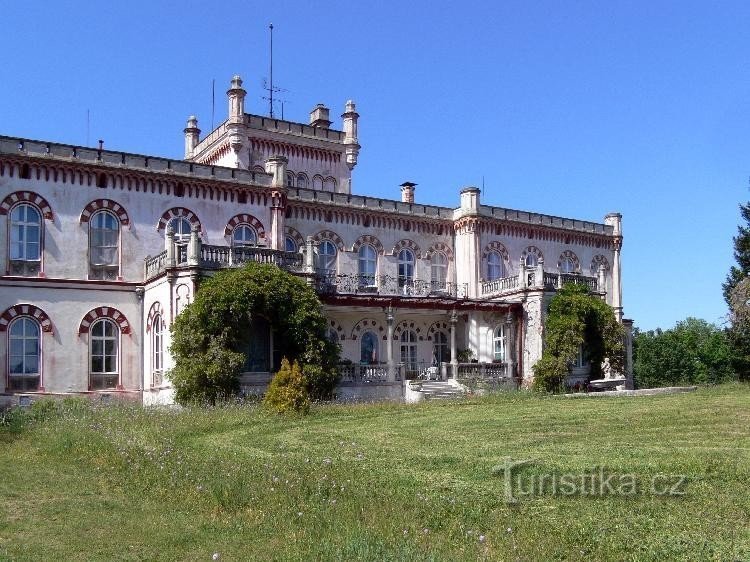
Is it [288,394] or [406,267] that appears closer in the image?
[288,394]

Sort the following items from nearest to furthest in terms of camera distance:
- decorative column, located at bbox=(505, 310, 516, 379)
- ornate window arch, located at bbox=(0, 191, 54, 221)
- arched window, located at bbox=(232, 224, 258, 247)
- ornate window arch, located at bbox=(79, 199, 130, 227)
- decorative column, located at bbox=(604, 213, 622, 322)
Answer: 1. ornate window arch, located at bbox=(0, 191, 54, 221)
2. ornate window arch, located at bbox=(79, 199, 130, 227)
3. arched window, located at bbox=(232, 224, 258, 247)
4. decorative column, located at bbox=(505, 310, 516, 379)
5. decorative column, located at bbox=(604, 213, 622, 322)

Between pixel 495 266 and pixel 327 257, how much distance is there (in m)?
8.28

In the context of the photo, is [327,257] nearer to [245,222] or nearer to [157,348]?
[245,222]

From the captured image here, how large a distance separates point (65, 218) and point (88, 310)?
3.21 meters

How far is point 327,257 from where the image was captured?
35.2 meters

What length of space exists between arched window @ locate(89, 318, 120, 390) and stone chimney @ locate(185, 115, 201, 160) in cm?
1546

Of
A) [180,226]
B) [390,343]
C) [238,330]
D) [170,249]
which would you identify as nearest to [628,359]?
[390,343]

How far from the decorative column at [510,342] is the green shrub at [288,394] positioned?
1402cm

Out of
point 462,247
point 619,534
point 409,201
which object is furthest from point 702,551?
point 409,201

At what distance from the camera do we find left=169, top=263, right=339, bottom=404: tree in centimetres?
2655

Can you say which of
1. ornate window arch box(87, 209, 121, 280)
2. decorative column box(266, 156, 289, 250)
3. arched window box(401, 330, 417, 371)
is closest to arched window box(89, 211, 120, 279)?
ornate window arch box(87, 209, 121, 280)

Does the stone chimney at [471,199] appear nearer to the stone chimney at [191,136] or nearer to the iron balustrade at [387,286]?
the iron balustrade at [387,286]

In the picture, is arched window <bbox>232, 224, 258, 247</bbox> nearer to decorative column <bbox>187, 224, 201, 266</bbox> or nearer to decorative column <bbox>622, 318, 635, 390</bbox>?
decorative column <bbox>187, 224, 201, 266</bbox>

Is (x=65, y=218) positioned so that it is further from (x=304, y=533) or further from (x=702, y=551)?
(x=702, y=551)
